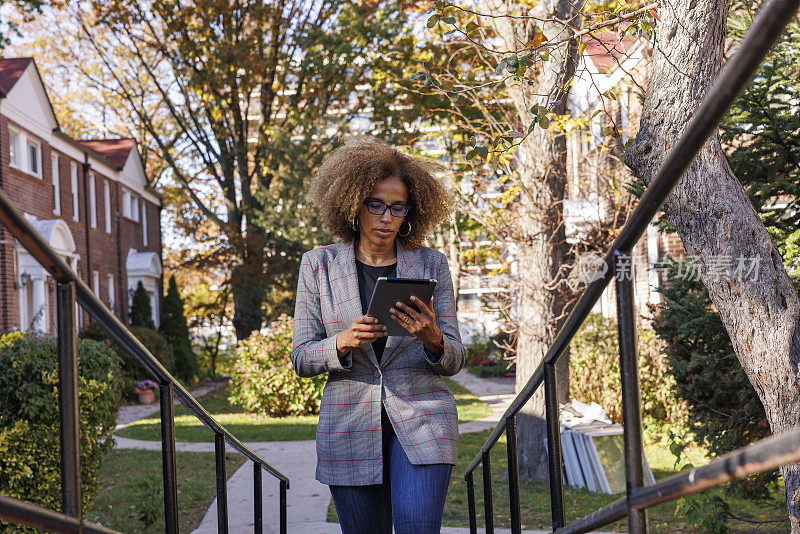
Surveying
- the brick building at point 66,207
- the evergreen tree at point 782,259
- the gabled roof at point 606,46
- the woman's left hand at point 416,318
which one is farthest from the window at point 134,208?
the woman's left hand at point 416,318

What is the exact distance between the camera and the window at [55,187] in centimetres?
1884

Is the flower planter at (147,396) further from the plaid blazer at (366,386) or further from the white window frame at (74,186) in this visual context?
the plaid blazer at (366,386)

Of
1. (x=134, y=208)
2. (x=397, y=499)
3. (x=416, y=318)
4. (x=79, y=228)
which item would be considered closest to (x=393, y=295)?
(x=416, y=318)

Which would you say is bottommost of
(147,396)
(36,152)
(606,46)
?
(147,396)

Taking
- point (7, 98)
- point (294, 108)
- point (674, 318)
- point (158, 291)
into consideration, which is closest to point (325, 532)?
point (674, 318)

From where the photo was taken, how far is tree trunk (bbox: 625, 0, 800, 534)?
339 centimetres

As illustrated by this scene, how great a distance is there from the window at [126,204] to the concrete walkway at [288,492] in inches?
535

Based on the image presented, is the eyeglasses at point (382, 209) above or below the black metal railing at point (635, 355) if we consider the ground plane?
above

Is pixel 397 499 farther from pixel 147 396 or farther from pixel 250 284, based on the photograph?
pixel 250 284

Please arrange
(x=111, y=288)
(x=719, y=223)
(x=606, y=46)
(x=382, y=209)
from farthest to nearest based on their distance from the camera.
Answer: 1. (x=111, y=288)
2. (x=606, y=46)
3. (x=719, y=223)
4. (x=382, y=209)

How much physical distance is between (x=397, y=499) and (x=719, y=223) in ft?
5.85

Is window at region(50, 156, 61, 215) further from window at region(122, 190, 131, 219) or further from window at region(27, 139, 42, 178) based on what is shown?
window at region(122, 190, 131, 219)

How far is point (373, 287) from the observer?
10.2 feet

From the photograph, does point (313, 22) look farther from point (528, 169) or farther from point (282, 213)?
point (528, 169)
